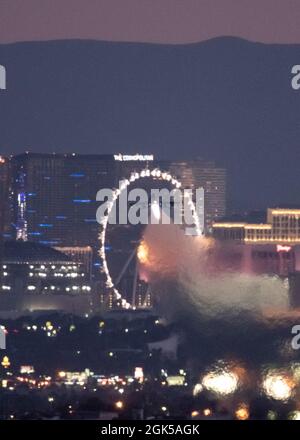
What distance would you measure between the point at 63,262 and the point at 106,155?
8.04m

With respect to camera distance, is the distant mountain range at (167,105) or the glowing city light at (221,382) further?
the distant mountain range at (167,105)

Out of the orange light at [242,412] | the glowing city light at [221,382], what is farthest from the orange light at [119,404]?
the glowing city light at [221,382]

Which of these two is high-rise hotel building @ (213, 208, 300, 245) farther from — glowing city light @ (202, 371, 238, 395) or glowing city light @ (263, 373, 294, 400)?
glowing city light @ (263, 373, 294, 400)

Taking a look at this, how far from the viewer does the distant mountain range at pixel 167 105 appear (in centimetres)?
5334

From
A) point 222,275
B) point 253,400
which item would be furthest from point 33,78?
point 253,400

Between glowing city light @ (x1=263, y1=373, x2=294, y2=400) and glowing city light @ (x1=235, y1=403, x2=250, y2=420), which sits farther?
glowing city light @ (x1=263, y1=373, x2=294, y2=400)

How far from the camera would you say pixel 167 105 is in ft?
211

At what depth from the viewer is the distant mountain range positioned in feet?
175

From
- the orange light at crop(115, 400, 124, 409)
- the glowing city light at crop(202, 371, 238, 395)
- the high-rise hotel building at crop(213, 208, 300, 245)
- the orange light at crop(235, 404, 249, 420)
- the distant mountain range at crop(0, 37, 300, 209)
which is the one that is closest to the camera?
the orange light at crop(115, 400, 124, 409)

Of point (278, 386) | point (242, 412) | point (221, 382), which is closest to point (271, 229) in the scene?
point (221, 382)

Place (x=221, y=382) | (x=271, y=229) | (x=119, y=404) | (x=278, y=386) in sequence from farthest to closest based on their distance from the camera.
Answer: (x=271, y=229), (x=221, y=382), (x=278, y=386), (x=119, y=404)

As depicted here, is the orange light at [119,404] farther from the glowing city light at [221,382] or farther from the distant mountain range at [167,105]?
the distant mountain range at [167,105]

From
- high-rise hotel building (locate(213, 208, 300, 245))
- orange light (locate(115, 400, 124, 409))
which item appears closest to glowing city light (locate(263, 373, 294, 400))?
orange light (locate(115, 400, 124, 409))

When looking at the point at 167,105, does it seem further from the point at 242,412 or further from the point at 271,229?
the point at 242,412
